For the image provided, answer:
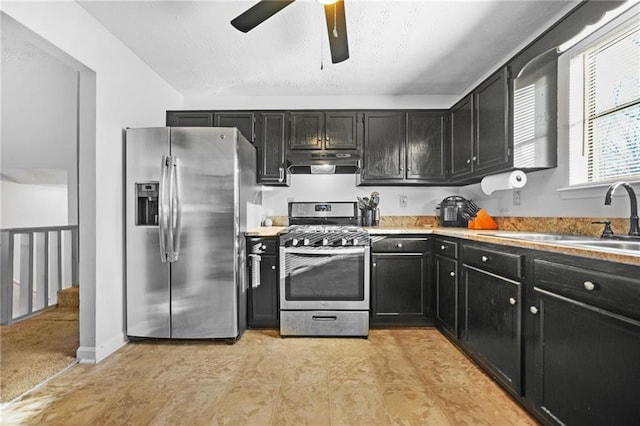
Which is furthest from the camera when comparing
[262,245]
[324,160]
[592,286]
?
[324,160]

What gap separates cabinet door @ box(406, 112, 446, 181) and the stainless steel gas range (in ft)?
3.65

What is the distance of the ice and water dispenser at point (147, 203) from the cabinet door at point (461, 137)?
8.99 ft

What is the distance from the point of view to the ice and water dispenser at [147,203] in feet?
8.40

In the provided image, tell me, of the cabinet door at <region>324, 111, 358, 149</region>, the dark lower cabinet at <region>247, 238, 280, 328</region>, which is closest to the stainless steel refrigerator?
the dark lower cabinet at <region>247, 238, 280, 328</region>

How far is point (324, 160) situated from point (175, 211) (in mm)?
1548

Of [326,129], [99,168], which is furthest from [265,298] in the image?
[326,129]

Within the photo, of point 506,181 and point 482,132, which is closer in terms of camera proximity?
point 506,181

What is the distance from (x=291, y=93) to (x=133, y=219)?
208cm

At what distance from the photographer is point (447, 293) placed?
104 inches

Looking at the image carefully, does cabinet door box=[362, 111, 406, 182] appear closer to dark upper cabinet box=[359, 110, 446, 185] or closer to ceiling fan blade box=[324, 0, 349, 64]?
dark upper cabinet box=[359, 110, 446, 185]

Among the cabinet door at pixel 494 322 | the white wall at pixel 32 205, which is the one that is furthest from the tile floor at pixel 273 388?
the white wall at pixel 32 205

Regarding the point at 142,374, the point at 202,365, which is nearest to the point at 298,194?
the point at 202,365

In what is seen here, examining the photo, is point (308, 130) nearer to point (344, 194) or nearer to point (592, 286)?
point (344, 194)

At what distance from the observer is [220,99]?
3656mm
